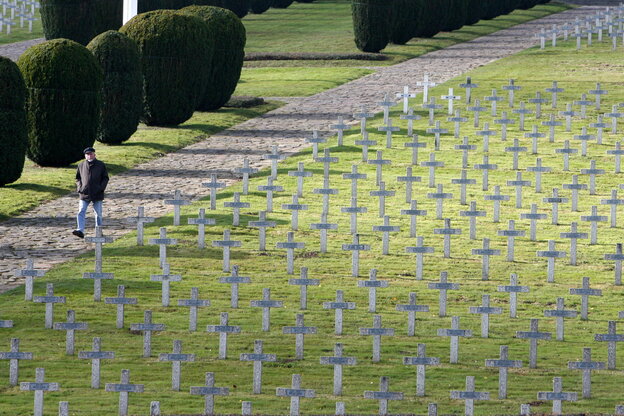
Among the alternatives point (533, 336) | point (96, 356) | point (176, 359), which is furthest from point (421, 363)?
point (96, 356)

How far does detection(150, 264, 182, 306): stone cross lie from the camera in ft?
60.0

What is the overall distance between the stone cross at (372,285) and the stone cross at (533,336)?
2262 millimetres

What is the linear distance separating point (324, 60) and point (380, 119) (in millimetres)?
13652

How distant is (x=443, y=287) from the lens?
59.1 feet

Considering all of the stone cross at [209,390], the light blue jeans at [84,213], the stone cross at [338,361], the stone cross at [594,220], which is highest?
the stone cross at [209,390]

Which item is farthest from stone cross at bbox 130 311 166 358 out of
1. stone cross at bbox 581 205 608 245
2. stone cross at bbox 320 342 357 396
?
stone cross at bbox 581 205 608 245

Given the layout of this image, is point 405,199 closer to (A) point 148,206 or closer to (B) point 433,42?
(A) point 148,206

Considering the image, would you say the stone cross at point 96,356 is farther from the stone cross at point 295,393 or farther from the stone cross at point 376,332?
the stone cross at point 376,332

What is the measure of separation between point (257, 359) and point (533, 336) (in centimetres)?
325

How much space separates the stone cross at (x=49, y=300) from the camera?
16.9 metres

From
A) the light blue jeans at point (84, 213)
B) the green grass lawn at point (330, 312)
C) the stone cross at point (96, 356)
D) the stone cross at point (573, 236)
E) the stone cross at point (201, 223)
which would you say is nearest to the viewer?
the stone cross at point (96, 356)

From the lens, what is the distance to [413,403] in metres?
15.0

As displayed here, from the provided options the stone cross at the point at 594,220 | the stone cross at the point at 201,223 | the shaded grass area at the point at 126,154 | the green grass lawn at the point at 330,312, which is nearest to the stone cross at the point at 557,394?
the green grass lawn at the point at 330,312

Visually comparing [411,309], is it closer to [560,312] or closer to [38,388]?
[560,312]
